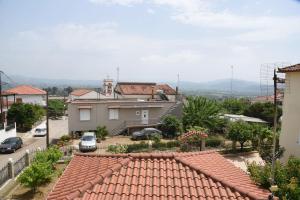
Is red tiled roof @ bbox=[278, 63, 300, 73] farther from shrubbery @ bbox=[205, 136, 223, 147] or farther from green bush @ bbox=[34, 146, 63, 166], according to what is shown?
green bush @ bbox=[34, 146, 63, 166]

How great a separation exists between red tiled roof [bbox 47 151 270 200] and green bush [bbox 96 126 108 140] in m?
22.8

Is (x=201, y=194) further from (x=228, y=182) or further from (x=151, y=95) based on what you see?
(x=151, y=95)

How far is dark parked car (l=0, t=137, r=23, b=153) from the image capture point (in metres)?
27.1

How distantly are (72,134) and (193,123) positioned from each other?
12697 millimetres

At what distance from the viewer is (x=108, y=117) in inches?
1384

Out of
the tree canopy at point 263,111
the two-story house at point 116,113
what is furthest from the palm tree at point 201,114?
the tree canopy at point 263,111

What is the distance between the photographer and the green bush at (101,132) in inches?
1295

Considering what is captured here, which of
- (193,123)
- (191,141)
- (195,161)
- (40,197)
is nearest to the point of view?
(195,161)

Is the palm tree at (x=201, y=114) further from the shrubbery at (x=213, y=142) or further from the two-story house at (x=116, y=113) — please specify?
the two-story house at (x=116, y=113)

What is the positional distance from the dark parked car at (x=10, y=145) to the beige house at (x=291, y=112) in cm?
2152

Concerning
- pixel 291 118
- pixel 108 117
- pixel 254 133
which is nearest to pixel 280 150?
pixel 291 118

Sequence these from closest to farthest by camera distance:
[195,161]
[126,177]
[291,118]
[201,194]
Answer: [201,194] < [126,177] < [195,161] < [291,118]

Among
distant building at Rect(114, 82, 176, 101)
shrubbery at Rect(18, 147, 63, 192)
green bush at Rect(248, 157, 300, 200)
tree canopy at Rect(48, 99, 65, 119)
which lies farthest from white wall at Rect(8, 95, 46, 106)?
green bush at Rect(248, 157, 300, 200)

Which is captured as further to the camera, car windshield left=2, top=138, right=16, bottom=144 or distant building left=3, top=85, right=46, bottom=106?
distant building left=3, top=85, right=46, bottom=106
